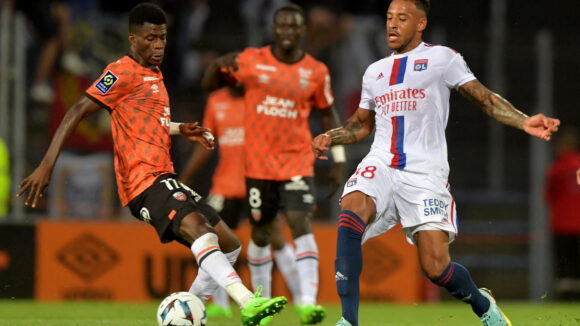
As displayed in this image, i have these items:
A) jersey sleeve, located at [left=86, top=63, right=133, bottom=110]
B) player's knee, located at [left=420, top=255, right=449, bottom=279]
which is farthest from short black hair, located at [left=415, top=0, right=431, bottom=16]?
jersey sleeve, located at [left=86, top=63, right=133, bottom=110]

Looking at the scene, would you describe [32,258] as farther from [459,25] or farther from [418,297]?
[459,25]

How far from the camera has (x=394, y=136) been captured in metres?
5.88

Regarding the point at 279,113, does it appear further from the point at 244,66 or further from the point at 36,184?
the point at 36,184

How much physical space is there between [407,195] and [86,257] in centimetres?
655

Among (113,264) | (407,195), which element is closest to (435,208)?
(407,195)

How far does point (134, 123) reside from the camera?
6059 millimetres

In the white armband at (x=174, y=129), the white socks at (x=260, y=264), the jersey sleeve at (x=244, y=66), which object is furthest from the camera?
the white socks at (x=260, y=264)

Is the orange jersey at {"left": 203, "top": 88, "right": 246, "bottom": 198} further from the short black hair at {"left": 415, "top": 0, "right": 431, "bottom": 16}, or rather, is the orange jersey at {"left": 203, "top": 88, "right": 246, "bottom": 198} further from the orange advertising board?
the short black hair at {"left": 415, "top": 0, "right": 431, "bottom": 16}

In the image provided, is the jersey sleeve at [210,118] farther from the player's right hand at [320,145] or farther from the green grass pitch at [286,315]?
the player's right hand at [320,145]

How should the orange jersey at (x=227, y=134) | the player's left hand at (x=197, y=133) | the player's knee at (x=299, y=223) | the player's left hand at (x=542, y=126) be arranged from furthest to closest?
the orange jersey at (x=227, y=134)
the player's knee at (x=299, y=223)
the player's left hand at (x=197, y=133)
the player's left hand at (x=542, y=126)

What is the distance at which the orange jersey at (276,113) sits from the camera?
27.1ft

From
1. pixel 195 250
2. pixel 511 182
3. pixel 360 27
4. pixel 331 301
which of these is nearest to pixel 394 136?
pixel 195 250

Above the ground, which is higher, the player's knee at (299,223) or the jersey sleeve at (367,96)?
the jersey sleeve at (367,96)

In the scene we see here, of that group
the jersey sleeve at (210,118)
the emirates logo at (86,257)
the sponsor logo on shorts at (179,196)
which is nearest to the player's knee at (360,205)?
the sponsor logo on shorts at (179,196)
